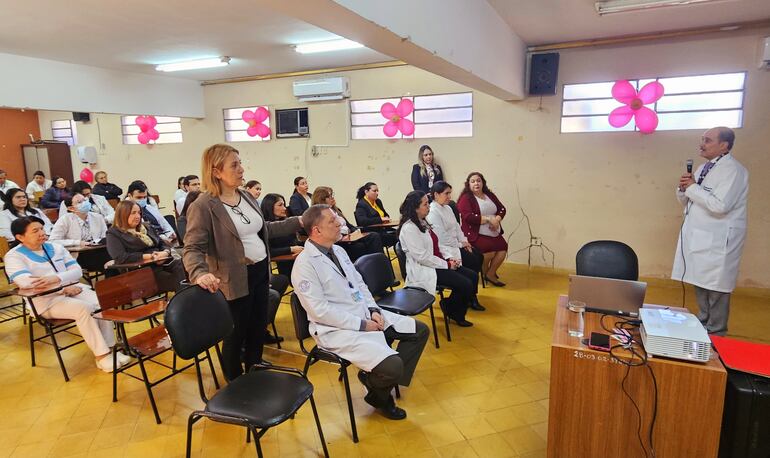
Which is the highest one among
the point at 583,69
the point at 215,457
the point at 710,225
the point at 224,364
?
the point at 583,69

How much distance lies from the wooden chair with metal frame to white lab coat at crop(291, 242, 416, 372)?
1.00 meters

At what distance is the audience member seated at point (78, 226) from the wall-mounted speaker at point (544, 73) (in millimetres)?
5222

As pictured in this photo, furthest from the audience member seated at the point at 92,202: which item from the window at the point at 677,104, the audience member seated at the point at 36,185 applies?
the window at the point at 677,104

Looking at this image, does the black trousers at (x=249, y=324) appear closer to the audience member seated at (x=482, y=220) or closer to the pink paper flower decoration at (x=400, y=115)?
the audience member seated at (x=482, y=220)

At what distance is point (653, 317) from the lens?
1983 mm

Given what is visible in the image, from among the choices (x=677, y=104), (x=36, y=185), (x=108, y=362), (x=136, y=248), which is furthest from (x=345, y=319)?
(x=36, y=185)

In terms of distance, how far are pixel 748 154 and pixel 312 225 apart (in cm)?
485

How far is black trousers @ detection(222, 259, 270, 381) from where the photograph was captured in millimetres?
2596

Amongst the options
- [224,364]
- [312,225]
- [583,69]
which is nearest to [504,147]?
[583,69]

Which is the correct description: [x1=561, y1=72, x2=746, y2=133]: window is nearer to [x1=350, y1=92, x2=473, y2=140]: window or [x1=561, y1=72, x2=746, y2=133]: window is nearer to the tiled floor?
[x1=350, y1=92, x2=473, y2=140]: window

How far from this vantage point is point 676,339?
5.80ft

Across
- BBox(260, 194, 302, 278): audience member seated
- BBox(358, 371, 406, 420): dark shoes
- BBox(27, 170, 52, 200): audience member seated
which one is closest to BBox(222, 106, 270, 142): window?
BBox(260, 194, 302, 278): audience member seated

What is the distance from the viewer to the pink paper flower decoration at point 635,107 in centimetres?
479

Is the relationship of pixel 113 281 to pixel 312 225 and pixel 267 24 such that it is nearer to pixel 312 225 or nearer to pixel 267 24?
pixel 312 225
